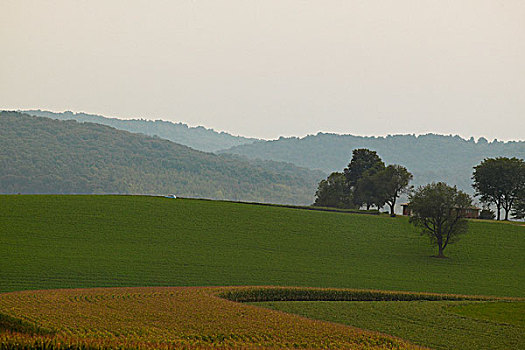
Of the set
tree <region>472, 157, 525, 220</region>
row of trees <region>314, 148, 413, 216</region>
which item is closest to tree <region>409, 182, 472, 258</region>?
row of trees <region>314, 148, 413, 216</region>

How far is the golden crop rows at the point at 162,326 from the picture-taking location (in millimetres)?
16391

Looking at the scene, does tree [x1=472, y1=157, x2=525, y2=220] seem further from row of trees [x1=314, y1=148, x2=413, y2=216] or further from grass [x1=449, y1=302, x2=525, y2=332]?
grass [x1=449, y1=302, x2=525, y2=332]

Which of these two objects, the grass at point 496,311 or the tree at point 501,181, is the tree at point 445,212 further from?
the grass at point 496,311

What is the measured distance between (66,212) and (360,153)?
196 feet

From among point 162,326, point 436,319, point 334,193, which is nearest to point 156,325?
point 162,326

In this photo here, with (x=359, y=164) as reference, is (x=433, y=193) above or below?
below

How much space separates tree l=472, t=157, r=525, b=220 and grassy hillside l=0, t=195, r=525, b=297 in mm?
14122

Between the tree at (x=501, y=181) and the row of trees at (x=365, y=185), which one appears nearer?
the tree at (x=501, y=181)

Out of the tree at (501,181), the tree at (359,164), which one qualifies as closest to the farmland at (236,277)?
the tree at (501,181)

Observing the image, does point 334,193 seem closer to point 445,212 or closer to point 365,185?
point 365,185

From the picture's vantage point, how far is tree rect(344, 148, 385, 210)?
97.4 m

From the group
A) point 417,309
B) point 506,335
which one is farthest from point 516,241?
point 506,335

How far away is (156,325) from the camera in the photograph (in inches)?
798

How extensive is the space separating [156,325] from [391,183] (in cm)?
7456
